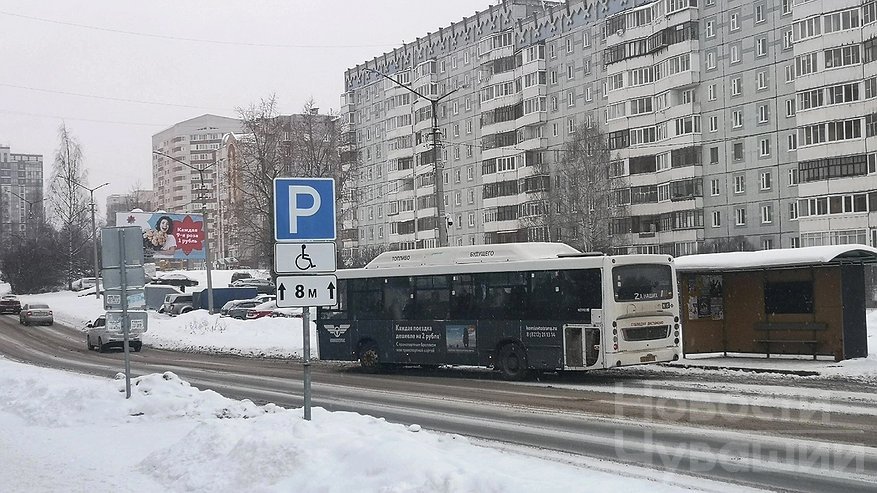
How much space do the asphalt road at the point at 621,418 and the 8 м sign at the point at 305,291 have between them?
131 inches

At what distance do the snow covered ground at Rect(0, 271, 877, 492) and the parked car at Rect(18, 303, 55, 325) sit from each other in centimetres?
4590

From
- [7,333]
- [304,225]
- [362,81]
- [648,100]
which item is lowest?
[7,333]

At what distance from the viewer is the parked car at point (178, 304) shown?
204 ft

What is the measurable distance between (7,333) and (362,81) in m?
64.3

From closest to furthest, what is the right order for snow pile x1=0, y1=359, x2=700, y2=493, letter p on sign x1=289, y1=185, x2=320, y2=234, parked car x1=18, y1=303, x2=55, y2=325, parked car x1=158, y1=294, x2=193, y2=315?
snow pile x1=0, y1=359, x2=700, y2=493, letter p on sign x1=289, y1=185, x2=320, y2=234, parked car x1=18, y1=303, x2=55, y2=325, parked car x1=158, y1=294, x2=193, y2=315

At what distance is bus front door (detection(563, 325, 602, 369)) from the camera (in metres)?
19.4

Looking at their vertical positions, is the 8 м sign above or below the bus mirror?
above

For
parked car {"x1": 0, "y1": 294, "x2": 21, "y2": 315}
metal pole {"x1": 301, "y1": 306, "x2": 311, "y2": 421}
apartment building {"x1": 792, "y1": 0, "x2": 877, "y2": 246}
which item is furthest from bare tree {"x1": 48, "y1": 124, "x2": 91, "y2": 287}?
metal pole {"x1": 301, "y1": 306, "x2": 311, "y2": 421}

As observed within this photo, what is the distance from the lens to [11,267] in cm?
9244

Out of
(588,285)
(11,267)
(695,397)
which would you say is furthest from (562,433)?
(11,267)

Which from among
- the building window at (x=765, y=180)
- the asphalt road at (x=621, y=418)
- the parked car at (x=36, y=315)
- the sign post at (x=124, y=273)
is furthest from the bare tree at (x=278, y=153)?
the sign post at (x=124, y=273)

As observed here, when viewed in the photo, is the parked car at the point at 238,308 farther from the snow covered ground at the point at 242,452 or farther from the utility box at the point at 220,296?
the snow covered ground at the point at 242,452

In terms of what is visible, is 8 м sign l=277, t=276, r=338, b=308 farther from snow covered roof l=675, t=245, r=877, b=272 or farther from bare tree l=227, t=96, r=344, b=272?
bare tree l=227, t=96, r=344, b=272

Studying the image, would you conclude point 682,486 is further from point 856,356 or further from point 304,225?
point 856,356
